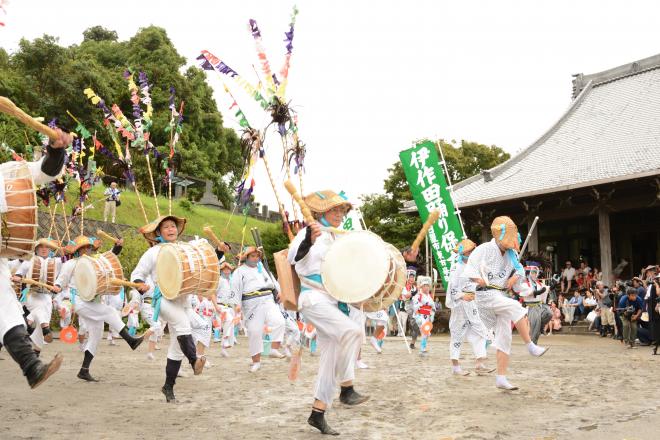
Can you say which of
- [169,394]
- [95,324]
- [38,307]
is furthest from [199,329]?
[169,394]

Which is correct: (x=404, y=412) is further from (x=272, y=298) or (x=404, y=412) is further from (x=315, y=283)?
(x=272, y=298)

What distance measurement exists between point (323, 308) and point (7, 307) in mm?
2202

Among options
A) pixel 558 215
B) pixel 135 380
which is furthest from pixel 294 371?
pixel 558 215

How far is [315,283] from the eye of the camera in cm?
527

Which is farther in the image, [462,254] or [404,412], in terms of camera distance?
[462,254]

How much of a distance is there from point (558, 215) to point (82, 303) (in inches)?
633

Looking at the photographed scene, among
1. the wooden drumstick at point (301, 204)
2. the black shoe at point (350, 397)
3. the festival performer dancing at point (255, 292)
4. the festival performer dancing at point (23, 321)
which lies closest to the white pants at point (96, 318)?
the festival performer dancing at point (255, 292)

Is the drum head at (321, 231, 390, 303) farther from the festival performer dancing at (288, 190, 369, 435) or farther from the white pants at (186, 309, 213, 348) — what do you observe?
the white pants at (186, 309, 213, 348)

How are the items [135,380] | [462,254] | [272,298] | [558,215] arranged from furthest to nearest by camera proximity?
[558,215] → [272,298] → [462,254] → [135,380]

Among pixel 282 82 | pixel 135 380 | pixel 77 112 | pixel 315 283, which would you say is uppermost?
pixel 77 112

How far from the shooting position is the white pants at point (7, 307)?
4.34m

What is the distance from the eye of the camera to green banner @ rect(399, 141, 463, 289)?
17.9 m

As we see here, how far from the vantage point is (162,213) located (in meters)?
32.5

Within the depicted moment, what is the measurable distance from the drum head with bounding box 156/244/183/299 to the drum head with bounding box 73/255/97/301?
178cm
